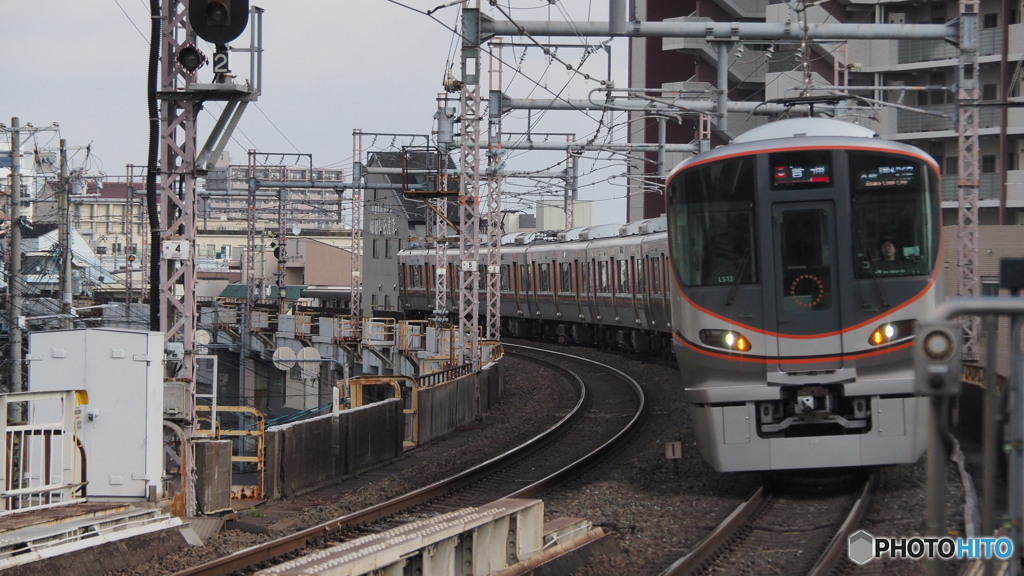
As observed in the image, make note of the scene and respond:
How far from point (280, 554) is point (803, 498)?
14.9 feet

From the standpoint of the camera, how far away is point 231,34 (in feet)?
32.1

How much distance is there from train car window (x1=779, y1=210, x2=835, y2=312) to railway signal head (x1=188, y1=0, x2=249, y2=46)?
477cm

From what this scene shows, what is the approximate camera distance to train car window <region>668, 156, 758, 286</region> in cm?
979

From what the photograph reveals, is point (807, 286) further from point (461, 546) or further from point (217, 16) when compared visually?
point (217, 16)

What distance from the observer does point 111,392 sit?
925cm

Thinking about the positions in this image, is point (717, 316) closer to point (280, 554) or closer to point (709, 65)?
point (280, 554)

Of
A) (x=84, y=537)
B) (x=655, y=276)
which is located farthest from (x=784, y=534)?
(x=655, y=276)

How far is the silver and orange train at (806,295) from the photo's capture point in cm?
948

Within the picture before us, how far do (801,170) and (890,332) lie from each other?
1500 millimetres

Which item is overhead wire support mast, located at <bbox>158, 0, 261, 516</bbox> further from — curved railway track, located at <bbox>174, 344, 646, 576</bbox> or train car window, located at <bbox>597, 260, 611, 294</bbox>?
train car window, located at <bbox>597, 260, 611, 294</bbox>

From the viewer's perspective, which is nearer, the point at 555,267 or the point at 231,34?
the point at 231,34

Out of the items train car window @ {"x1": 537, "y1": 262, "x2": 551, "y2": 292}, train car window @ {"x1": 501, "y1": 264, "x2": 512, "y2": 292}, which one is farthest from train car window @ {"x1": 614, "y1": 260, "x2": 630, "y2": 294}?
train car window @ {"x1": 501, "y1": 264, "x2": 512, "y2": 292}

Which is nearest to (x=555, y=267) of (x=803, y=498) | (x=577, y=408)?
(x=577, y=408)

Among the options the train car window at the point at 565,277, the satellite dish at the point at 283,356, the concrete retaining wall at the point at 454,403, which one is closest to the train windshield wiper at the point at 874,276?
the concrete retaining wall at the point at 454,403
